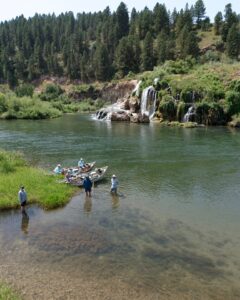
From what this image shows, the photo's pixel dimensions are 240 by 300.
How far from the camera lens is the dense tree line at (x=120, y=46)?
128 m

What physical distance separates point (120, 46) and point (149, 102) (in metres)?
60.3

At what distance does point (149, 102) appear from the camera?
85.0 metres

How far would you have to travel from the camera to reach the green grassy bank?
26812 millimetres

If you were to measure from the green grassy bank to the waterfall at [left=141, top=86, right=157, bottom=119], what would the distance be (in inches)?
2060

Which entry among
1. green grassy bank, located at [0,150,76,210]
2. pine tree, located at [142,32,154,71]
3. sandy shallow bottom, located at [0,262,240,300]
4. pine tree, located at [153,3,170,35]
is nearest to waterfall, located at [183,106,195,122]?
green grassy bank, located at [0,150,76,210]

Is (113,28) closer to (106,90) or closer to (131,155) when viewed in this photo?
(106,90)

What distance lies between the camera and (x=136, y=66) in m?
139

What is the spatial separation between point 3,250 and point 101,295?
6816 mm

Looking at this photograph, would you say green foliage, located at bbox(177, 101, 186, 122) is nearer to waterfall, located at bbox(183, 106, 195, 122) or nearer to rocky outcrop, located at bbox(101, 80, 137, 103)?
waterfall, located at bbox(183, 106, 195, 122)

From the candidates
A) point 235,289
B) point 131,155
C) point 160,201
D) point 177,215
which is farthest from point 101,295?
point 131,155

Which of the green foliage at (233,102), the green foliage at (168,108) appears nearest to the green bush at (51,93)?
the green foliage at (168,108)

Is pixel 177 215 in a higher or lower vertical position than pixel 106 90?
lower

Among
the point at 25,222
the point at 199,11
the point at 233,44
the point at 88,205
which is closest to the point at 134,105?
the point at 233,44

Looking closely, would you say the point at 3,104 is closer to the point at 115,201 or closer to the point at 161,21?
the point at 161,21
